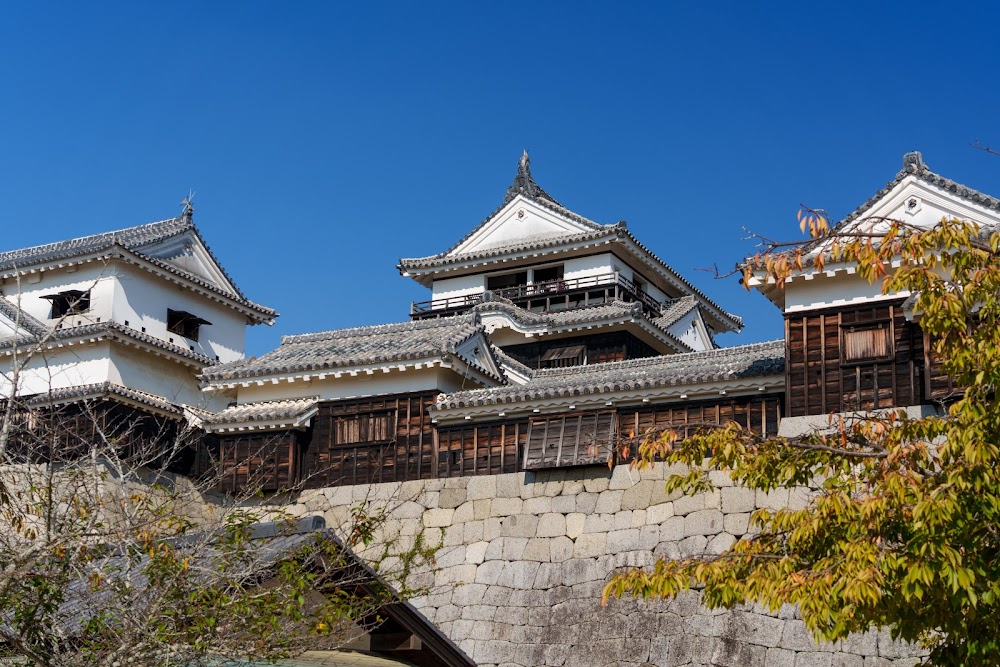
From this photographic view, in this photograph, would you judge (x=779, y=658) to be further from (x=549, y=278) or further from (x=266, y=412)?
(x=549, y=278)

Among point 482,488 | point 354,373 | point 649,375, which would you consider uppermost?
point 354,373

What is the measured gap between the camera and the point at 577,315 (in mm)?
27312

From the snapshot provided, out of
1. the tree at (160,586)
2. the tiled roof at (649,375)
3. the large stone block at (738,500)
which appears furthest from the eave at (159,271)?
the tree at (160,586)

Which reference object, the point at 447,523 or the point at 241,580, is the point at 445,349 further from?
the point at 241,580

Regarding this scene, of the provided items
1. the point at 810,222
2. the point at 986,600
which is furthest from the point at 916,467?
the point at 810,222

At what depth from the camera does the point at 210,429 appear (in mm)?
20500

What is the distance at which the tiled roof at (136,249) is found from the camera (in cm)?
2490

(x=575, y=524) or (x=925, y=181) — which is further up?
(x=925, y=181)

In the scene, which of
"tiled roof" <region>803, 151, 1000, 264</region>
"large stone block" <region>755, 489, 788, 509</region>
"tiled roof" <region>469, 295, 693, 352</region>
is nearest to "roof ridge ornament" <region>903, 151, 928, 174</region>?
"tiled roof" <region>803, 151, 1000, 264</region>

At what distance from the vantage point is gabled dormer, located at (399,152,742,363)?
1078 inches

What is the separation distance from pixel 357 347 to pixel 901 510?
14.1 m

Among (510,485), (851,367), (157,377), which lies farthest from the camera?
(157,377)

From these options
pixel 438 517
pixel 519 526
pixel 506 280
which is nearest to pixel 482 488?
pixel 438 517

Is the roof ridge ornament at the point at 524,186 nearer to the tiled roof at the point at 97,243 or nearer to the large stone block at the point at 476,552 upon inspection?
the tiled roof at the point at 97,243
